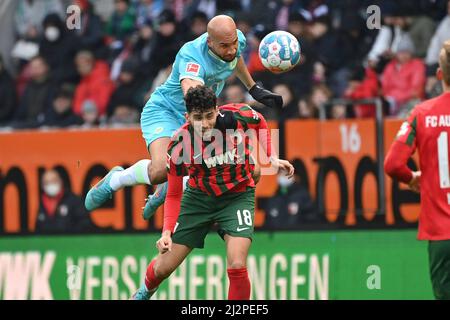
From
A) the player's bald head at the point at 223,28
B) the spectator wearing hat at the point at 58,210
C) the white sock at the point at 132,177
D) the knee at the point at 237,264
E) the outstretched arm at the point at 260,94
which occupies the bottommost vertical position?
the knee at the point at 237,264

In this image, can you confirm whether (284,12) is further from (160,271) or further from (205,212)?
(160,271)

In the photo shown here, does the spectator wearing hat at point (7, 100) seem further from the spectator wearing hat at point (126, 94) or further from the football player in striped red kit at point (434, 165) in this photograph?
the football player in striped red kit at point (434, 165)

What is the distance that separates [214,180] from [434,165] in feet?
7.68

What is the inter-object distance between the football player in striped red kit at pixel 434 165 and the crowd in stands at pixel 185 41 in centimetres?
569

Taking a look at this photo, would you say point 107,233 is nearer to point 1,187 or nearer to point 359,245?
point 1,187

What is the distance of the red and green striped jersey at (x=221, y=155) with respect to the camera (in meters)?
10.7

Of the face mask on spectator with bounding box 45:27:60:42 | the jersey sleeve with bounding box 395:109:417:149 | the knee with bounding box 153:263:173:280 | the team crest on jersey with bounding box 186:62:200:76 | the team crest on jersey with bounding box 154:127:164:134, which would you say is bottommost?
the knee with bounding box 153:263:173:280

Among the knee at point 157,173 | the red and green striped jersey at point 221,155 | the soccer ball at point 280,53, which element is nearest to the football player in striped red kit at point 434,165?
the red and green striped jersey at point 221,155

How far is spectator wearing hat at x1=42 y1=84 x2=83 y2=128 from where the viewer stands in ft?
56.6

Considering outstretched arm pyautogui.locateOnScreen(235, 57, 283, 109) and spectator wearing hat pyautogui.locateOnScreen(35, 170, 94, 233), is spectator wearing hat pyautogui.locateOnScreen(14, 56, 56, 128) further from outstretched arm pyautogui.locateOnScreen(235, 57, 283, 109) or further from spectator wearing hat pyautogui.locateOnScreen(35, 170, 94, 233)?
outstretched arm pyautogui.locateOnScreen(235, 57, 283, 109)

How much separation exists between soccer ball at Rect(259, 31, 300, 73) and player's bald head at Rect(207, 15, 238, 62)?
0.36m

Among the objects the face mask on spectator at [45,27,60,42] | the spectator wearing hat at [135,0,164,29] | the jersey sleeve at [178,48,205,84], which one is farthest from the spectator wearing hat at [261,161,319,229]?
the face mask on spectator at [45,27,60,42]

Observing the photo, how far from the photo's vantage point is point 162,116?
39.9ft
